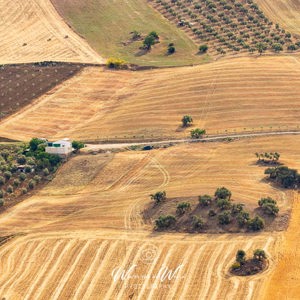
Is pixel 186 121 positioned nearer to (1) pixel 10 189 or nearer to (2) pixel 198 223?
(1) pixel 10 189

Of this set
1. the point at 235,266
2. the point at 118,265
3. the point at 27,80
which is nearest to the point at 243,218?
the point at 235,266

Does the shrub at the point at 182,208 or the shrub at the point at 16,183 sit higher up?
the shrub at the point at 182,208

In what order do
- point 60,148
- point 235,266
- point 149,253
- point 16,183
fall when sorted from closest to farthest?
point 235,266
point 149,253
point 16,183
point 60,148

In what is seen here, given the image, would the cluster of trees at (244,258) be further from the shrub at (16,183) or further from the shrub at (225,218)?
the shrub at (16,183)

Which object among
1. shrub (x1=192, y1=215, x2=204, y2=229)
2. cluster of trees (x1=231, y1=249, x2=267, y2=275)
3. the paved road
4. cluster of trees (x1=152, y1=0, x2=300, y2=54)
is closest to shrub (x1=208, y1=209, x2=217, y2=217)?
shrub (x1=192, y1=215, x2=204, y2=229)

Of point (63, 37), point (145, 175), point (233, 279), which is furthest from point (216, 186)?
point (63, 37)

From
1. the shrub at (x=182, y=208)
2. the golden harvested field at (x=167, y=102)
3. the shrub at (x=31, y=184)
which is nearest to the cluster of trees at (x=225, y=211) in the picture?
the shrub at (x=182, y=208)

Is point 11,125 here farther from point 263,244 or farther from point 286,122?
point 263,244
